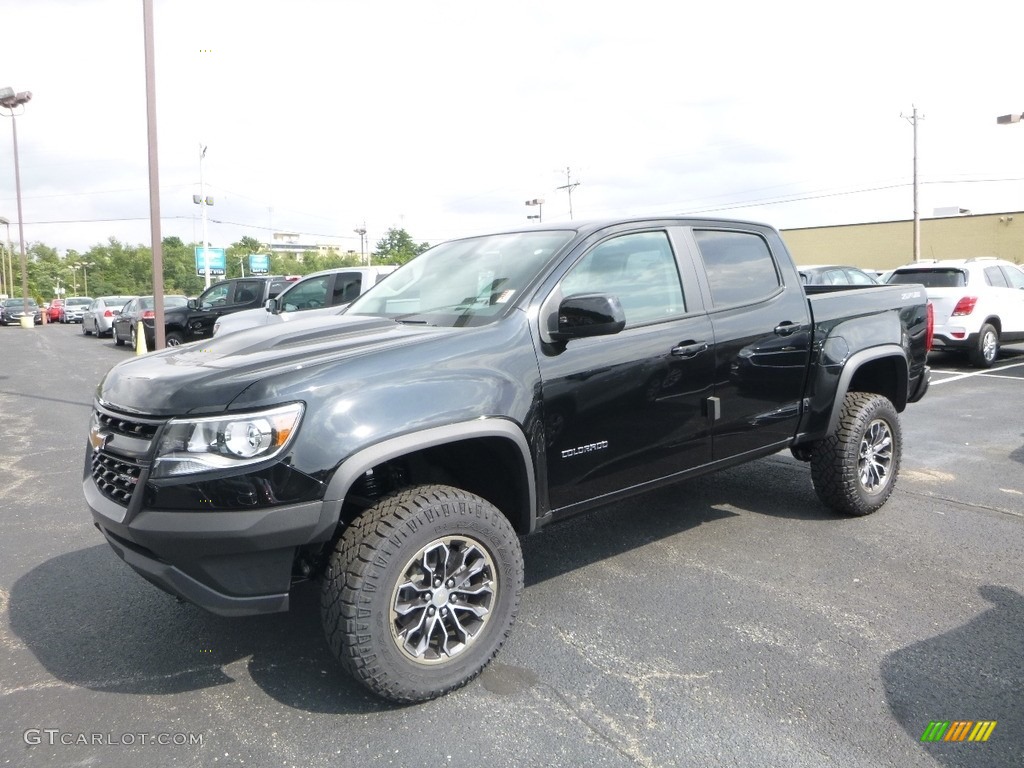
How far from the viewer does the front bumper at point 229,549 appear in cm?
270

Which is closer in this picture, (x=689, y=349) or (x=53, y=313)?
(x=689, y=349)

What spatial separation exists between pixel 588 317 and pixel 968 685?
208 centimetres

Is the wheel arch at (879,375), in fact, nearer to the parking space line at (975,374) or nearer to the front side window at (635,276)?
the front side window at (635,276)

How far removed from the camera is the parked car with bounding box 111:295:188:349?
65.0ft

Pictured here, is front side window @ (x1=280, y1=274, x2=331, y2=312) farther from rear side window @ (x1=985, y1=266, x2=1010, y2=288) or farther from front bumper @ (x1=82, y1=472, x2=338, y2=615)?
rear side window @ (x1=985, y1=266, x2=1010, y2=288)

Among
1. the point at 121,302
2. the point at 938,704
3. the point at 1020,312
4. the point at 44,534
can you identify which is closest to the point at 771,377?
the point at 938,704

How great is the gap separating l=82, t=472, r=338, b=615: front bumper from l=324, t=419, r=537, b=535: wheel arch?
0.23 metres

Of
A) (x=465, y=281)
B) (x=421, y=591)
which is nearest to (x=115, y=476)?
(x=421, y=591)

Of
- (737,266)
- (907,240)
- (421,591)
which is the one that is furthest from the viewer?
(907,240)

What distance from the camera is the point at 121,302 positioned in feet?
99.5

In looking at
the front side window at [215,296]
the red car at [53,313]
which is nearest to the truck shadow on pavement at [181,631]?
the front side window at [215,296]

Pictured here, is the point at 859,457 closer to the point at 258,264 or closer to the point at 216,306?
the point at 216,306

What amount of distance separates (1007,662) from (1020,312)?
39.9 ft

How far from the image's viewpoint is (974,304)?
12477 mm
